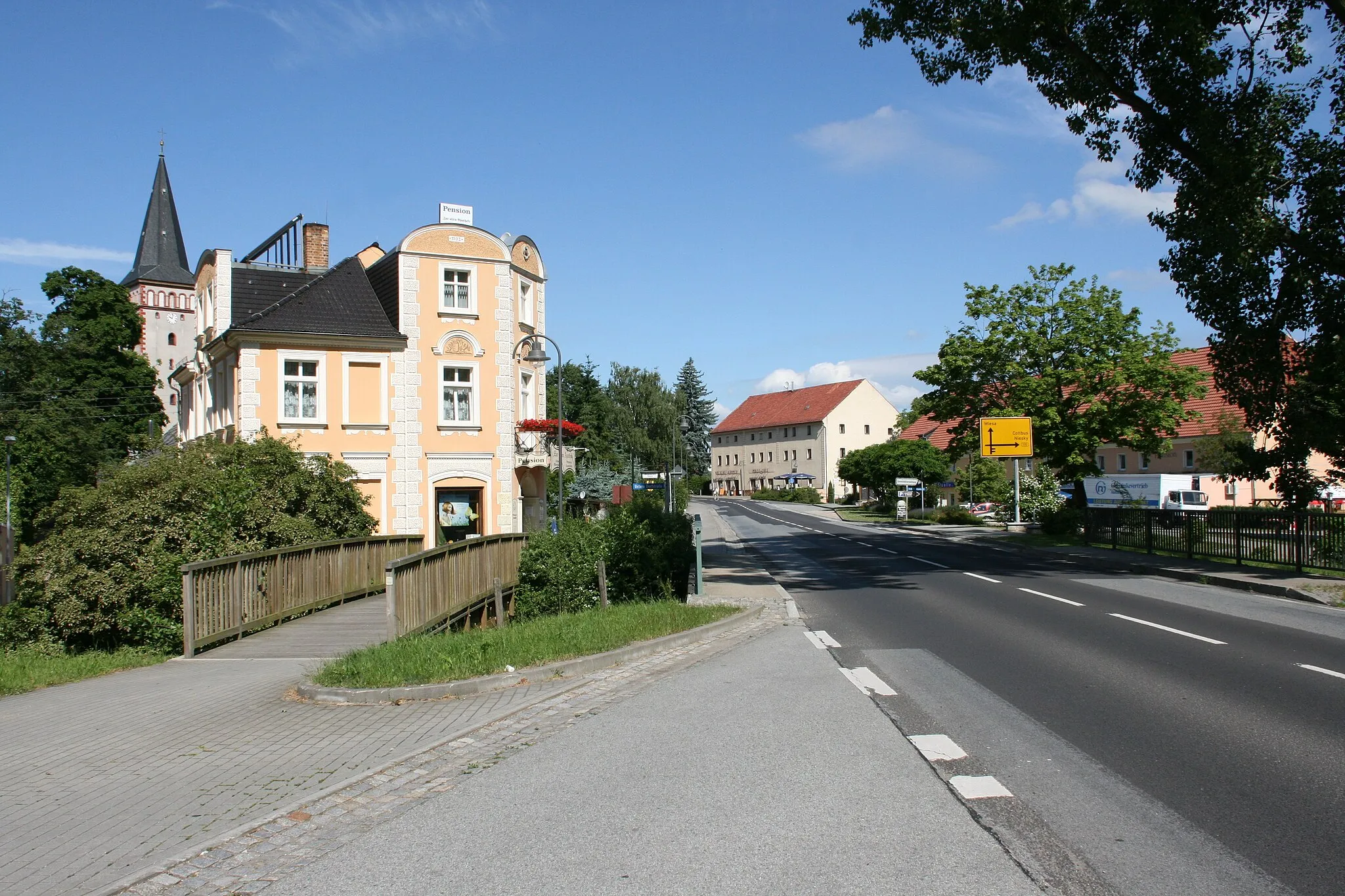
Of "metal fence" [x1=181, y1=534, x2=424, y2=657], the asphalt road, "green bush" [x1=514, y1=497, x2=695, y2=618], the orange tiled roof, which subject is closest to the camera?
the asphalt road

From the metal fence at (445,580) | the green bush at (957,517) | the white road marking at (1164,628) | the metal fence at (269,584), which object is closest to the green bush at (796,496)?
the green bush at (957,517)

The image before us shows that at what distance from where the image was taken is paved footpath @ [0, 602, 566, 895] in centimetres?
523

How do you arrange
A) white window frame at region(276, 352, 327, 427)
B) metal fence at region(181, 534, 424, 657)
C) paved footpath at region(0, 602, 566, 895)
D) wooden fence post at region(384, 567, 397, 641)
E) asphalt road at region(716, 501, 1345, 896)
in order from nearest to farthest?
asphalt road at region(716, 501, 1345, 896), paved footpath at region(0, 602, 566, 895), wooden fence post at region(384, 567, 397, 641), metal fence at region(181, 534, 424, 657), white window frame at region(276, 352, 327, 427)

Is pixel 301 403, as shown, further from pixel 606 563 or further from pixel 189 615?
pixel 189 615

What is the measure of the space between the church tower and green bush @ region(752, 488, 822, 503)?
5825cm

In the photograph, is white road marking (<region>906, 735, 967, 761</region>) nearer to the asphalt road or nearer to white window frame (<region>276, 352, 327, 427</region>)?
the asphalt road

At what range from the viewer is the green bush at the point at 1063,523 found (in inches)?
1401

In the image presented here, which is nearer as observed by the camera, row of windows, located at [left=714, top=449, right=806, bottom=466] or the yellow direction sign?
the yellow direction sign

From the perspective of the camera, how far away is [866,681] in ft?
31.6

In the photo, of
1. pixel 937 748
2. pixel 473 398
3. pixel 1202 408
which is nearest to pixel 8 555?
pixel 473 398

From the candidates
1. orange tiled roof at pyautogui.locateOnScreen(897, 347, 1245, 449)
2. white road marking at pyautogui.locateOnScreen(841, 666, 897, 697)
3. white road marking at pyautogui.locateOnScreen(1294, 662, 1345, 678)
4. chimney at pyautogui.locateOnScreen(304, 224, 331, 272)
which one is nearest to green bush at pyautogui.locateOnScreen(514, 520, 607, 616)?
white road marking at pyautogui.locateOnScreen(841, 666, 897, 697)

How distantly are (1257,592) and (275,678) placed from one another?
16.5 m

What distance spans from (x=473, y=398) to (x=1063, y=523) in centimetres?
2178

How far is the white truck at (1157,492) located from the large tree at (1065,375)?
36.1 feet
